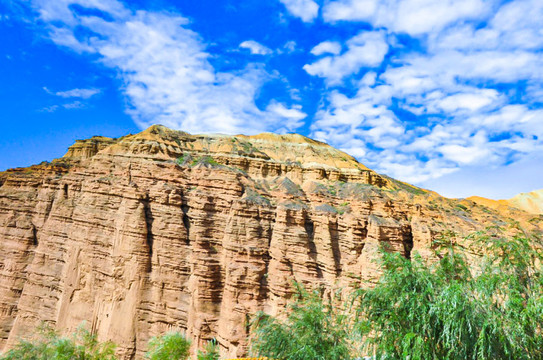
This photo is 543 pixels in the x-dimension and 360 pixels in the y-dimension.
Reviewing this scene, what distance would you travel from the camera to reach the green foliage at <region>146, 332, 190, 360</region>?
26141 mm

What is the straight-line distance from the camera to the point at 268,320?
21.2 m

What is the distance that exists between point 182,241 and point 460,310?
89.4 feet

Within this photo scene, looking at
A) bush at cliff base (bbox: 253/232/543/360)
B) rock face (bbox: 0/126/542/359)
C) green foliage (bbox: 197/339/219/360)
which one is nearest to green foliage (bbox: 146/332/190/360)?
green foliage (bbox: 197/339/219/360)

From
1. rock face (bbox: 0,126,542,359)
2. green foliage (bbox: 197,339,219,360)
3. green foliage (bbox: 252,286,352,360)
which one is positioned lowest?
green foliage (bbox: 197,339,219,360)

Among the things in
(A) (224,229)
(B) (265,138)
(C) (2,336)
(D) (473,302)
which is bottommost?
(C) (2,336)

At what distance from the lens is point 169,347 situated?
87.5ft

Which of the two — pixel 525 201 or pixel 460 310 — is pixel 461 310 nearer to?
pixel 460 310

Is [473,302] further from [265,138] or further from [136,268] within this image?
[265,138]

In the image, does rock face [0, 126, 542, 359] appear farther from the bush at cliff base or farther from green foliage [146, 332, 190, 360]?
the bush at cliff base

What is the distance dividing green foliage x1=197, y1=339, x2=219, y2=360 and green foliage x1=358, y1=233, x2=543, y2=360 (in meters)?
17.6

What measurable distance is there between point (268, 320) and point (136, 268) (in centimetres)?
1735

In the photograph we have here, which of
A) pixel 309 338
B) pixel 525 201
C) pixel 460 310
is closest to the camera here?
pixel 460 310

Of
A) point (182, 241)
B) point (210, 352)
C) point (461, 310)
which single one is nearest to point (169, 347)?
point (210, 352)

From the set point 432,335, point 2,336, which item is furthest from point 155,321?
point 432,335
